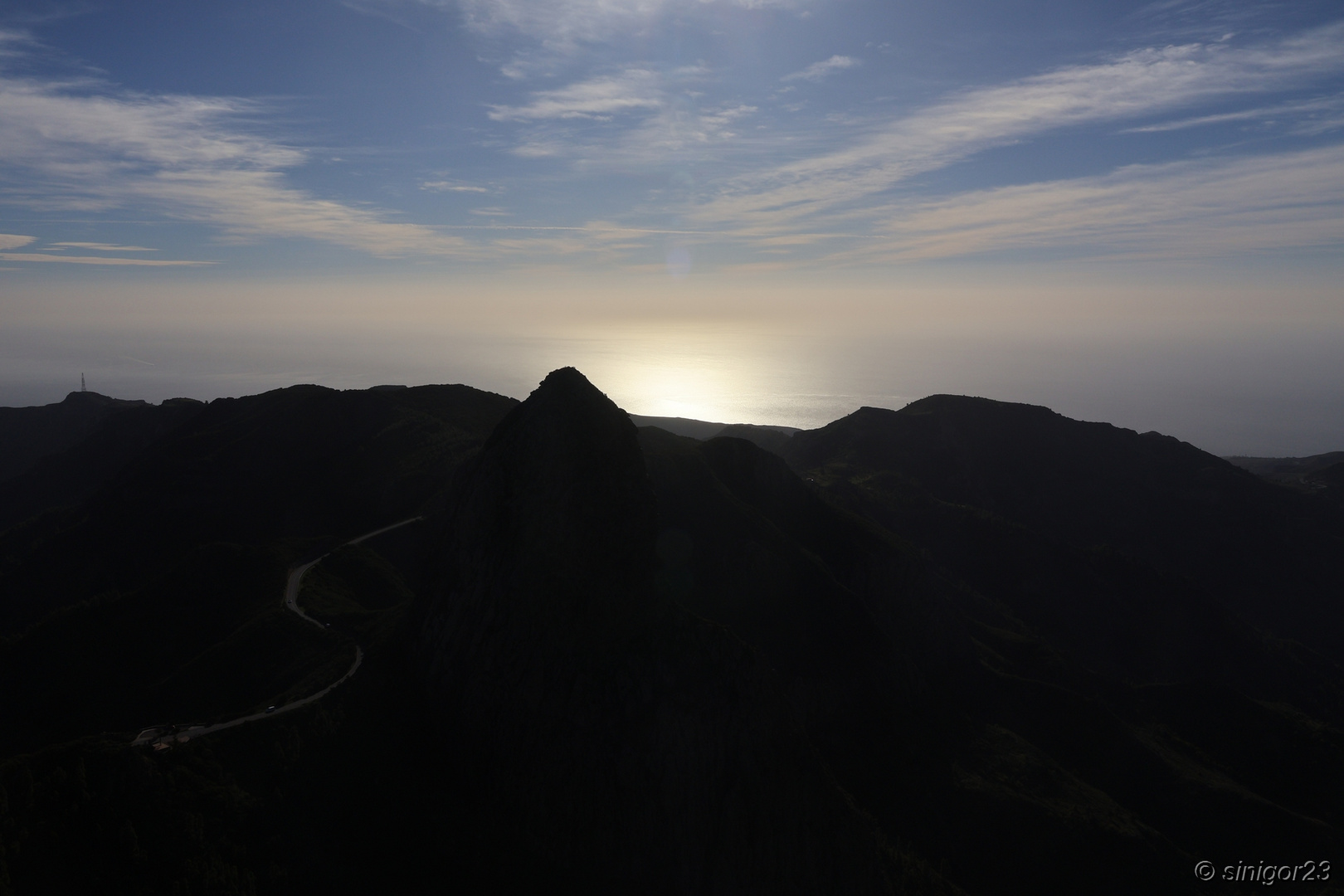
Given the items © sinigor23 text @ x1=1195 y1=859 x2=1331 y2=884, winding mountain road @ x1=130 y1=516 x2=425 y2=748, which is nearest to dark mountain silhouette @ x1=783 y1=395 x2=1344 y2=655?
© sinigor23 text @ x1=1195 y1=859 x2=1331 y2=884

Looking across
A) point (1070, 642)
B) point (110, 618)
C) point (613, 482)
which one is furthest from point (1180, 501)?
point (110, 618)

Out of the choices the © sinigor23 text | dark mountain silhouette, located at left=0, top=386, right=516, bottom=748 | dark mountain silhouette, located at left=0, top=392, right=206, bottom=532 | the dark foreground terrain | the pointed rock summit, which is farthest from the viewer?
dark mountain silhouette, located at left=0, top=392, right=206, bottom=532

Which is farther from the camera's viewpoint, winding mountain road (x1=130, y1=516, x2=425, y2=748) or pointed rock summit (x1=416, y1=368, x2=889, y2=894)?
pointed rock summit (x1=416, y1=368, x2=889, y2=894)

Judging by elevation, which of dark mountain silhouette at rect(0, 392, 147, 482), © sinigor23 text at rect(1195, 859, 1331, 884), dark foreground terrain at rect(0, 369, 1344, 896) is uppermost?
dark mountain silhouette at rect(0, 392, 147, 482)

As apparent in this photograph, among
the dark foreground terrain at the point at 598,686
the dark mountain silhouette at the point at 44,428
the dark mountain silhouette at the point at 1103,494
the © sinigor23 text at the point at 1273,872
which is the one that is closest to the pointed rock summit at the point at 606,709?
the dark foreground terrain at the point at 598,686

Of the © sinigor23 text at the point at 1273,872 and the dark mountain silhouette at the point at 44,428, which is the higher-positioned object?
the dark mountain silhouette at the point at 44,428

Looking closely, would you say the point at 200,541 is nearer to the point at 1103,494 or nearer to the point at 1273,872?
the point at 1273,872

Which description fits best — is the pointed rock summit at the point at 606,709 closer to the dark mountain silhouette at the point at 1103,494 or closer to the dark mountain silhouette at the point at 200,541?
the dark mountain silhouette at the point at 200,541

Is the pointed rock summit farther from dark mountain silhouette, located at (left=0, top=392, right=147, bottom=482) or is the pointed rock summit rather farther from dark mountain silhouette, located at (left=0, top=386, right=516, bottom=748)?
dark mountain silhouette, located at (left=0, top=392, right=147, bottom=482)

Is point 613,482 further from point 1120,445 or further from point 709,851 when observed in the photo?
point 1120,445
